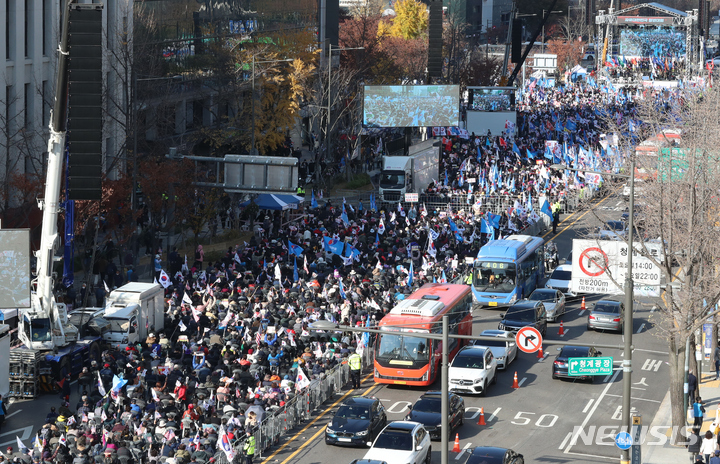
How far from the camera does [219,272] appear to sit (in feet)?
138

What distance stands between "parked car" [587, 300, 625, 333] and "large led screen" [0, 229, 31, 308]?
21.0m

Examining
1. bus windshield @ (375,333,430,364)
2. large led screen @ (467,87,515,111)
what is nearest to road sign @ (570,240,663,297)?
bus windshield @ (375,333,430,364)

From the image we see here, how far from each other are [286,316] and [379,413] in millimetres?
8005

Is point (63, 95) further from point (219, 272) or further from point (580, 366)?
point (580, 366)

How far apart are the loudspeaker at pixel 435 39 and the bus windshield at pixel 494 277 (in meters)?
35.4

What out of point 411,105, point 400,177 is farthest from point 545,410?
point 411,105

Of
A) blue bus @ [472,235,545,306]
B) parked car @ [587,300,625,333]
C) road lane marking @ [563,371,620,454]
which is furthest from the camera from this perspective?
blue bus @ [472,235,545,306]

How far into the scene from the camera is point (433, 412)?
2958cm

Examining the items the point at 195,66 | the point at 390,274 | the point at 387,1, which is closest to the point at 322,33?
the point at 195,66

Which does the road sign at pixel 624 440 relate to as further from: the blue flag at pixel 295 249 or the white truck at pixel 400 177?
the white truck at pixel 400 177

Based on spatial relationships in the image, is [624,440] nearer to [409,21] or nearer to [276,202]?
[276,202]

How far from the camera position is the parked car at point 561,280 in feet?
151

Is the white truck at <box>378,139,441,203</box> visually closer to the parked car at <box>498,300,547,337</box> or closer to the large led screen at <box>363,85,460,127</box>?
the large led screen at <box>363,85,460,127</box>

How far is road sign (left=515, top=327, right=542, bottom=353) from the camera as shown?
24.3 m
